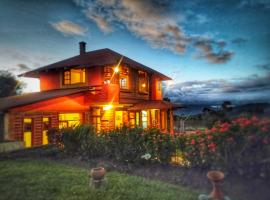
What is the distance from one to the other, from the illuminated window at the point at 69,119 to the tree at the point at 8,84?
819 inches

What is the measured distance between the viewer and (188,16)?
428 inches

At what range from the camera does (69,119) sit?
16750mm

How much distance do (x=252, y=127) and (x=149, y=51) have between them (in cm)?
1581

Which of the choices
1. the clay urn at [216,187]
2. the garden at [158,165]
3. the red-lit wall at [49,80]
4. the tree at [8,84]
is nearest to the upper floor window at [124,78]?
the red-lit wall at [49,80]

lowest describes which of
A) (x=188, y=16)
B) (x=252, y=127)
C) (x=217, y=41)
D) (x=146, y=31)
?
(x=252, y=127)

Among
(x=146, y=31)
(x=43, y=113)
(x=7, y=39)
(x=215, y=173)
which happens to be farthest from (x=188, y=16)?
(x=7, y=39)

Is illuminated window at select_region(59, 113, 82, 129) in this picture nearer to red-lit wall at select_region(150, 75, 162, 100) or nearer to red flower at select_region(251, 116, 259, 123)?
red-lit wall at select_region(150, 75, 162, 100)

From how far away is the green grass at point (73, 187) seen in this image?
536 centimetres

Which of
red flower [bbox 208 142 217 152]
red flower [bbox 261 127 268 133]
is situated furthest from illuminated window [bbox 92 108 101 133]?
red flower [bbox 261 127 268 133]

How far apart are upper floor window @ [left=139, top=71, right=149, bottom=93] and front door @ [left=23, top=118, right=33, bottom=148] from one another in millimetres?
10754

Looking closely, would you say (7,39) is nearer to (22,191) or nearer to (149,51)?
(149,51)

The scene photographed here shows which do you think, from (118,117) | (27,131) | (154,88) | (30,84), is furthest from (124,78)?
(30,84)

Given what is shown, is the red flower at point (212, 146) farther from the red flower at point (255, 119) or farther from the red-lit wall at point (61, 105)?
the red-lit wall at point (61, 105)

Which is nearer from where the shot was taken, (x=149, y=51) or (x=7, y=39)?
(x=7, y=39)
